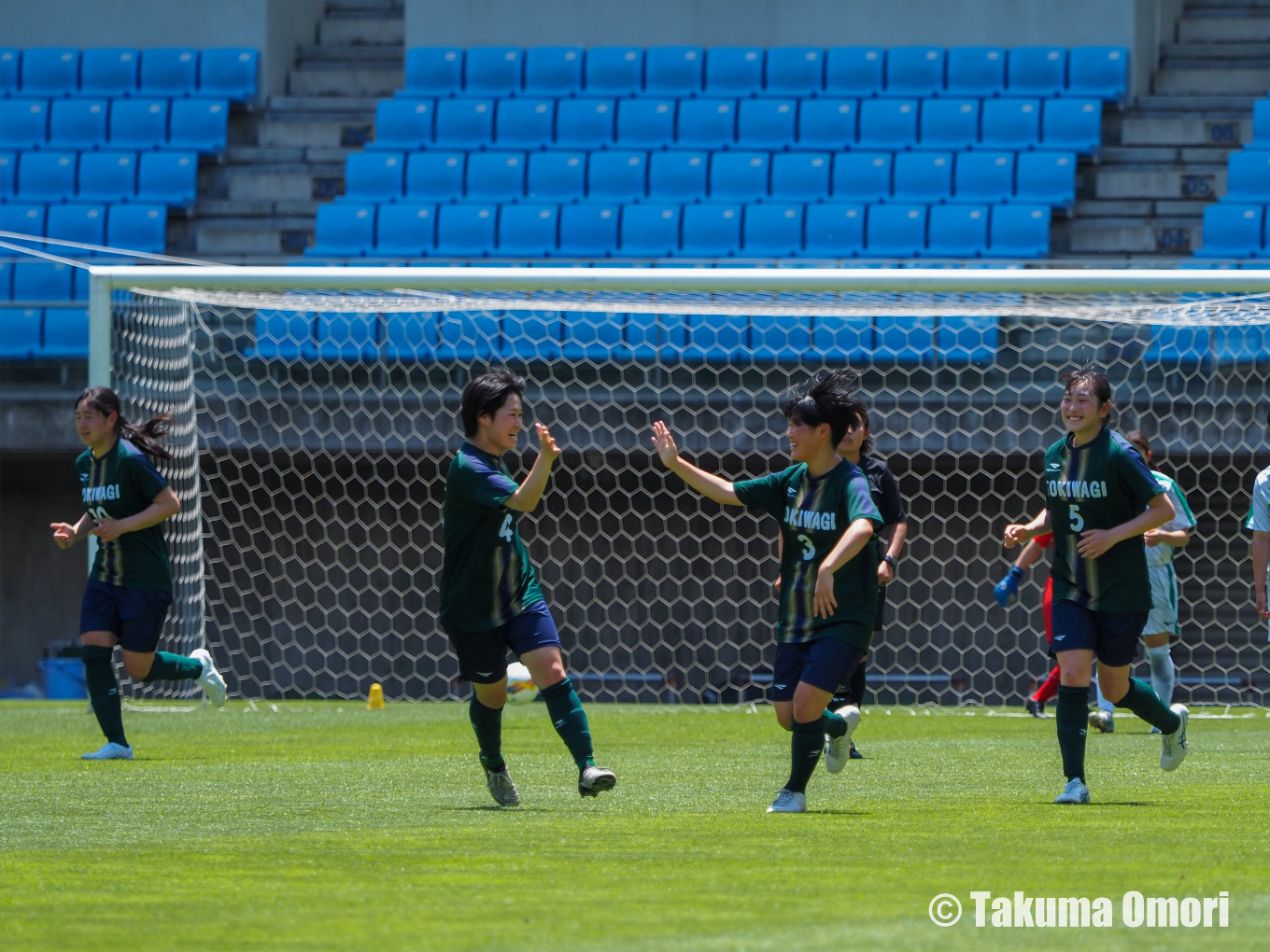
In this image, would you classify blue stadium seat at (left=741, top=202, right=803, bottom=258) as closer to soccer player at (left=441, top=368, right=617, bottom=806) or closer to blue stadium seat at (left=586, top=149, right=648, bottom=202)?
blue stadium seat at (left=586, top=149, right=648, bottom=202)

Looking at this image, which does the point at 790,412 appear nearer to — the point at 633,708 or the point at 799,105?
the point at 633,708

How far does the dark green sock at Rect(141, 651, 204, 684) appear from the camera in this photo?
28.9 feet

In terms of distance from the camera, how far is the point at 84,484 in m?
8.62

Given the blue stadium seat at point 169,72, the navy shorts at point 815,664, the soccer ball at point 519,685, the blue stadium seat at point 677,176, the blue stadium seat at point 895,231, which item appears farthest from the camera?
the blue stadium seat at point 169,72

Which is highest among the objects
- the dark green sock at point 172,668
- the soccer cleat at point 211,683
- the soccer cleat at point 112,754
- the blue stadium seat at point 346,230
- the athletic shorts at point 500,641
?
the blue stadium seat at point 346,230

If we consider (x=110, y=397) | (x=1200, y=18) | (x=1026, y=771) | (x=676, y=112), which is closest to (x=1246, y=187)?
(x=1200, y=18)

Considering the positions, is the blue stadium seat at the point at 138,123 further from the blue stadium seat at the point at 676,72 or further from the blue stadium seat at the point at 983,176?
the blue stadium seat at the point at 983,176

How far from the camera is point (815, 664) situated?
594cm

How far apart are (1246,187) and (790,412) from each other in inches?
488

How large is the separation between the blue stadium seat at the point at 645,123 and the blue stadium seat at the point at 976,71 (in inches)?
122

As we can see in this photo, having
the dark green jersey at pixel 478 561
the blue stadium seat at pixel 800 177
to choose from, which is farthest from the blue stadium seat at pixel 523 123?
the dark green jersey at pixel 478 561

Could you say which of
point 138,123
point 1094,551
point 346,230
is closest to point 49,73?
point 138,123

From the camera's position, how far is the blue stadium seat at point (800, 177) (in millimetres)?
17547

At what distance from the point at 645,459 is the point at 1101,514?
27.5 ft
